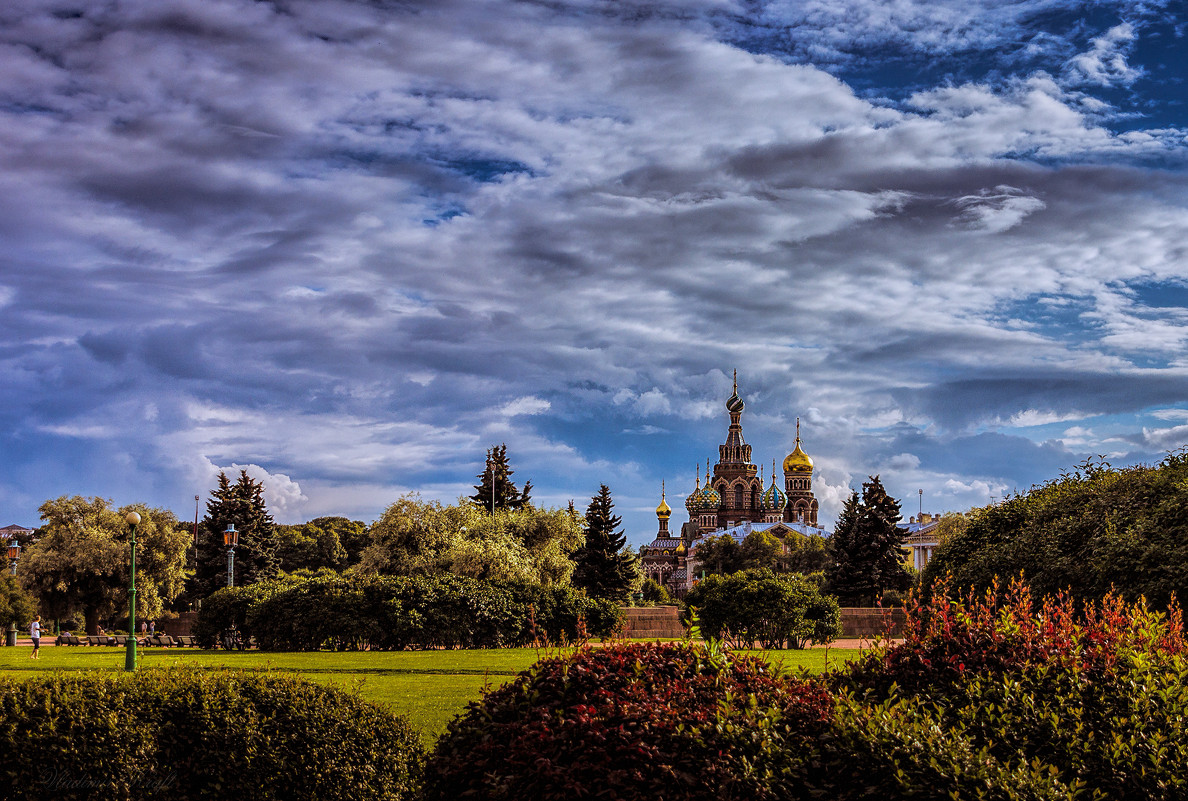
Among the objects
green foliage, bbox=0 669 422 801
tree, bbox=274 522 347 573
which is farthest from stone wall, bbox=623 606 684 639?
tree, bbox=274 522 347 573

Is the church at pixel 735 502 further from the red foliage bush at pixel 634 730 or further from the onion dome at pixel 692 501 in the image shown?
the red foliage bush at pixel 634 730

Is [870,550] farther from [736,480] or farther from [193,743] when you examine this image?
[736,480]

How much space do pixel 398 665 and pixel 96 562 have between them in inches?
1071

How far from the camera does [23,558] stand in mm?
44625

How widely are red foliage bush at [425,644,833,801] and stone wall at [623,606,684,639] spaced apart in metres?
29.5

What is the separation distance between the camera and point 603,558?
55000 millimetres

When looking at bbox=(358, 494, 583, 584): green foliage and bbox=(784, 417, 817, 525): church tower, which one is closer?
bbox=(358, 494, 583, 584): green foliage

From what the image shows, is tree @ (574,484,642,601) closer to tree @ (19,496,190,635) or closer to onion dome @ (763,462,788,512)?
tree @ (19,496,190,635)

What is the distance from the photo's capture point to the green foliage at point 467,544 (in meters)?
41.4

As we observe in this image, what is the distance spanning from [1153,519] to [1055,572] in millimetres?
1407

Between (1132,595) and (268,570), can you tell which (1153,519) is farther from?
(268,570)

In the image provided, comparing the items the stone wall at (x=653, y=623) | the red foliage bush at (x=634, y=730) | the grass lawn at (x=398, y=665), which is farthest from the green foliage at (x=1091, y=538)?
the stone wall at (x=653, y=623)

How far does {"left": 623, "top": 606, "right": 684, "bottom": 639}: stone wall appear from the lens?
3572 cm

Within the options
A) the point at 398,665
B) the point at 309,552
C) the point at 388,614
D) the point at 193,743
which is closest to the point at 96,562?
the point at 388,614
